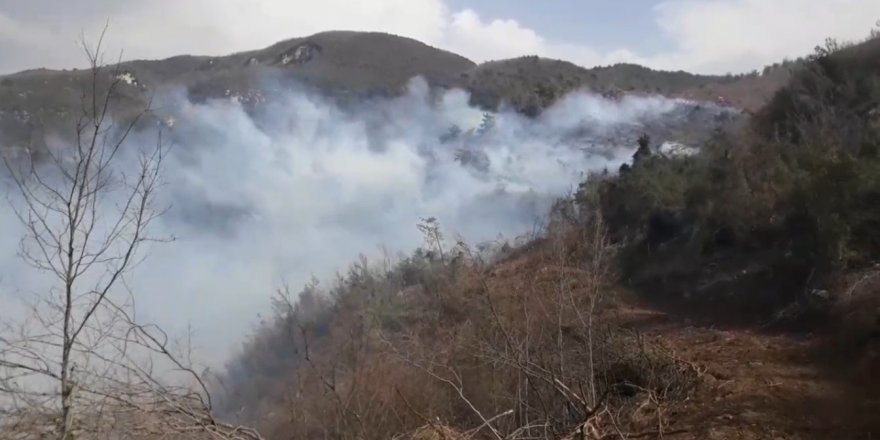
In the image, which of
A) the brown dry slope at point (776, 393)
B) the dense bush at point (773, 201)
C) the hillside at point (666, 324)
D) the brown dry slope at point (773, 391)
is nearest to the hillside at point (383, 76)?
the dense bush at point (773, 201)

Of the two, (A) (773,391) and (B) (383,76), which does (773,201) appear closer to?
(A) (773,391)

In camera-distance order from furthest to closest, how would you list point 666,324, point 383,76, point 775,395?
1. point 383,76
2. point 666,324
3. point 775,395

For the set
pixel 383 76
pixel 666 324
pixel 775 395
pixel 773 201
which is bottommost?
pixel 775 395

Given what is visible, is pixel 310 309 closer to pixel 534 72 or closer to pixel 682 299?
pixel 682 299

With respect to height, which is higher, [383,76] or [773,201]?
[383,76]

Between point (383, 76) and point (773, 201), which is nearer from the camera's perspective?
point (773, 201)

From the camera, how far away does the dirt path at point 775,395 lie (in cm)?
671

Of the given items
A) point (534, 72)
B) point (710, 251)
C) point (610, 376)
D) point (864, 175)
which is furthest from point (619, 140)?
point (610, 376)

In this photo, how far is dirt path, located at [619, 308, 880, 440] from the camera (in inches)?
264

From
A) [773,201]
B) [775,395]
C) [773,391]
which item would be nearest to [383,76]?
[773,201]

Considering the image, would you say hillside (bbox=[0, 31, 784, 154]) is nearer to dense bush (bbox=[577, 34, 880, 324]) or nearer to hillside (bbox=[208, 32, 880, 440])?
dense bush (bbox=[577, 34, 880, 324])

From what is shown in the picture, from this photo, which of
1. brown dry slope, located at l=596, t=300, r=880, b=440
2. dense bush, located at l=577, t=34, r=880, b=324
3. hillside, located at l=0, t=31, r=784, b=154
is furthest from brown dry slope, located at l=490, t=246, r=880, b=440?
hillside, located at l=0, t=31, r=784, b=154

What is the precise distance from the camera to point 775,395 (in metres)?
7.67

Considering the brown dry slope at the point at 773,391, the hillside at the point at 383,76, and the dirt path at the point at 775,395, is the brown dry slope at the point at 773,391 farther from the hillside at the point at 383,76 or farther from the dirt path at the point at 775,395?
the hillside at the point at 383,76
